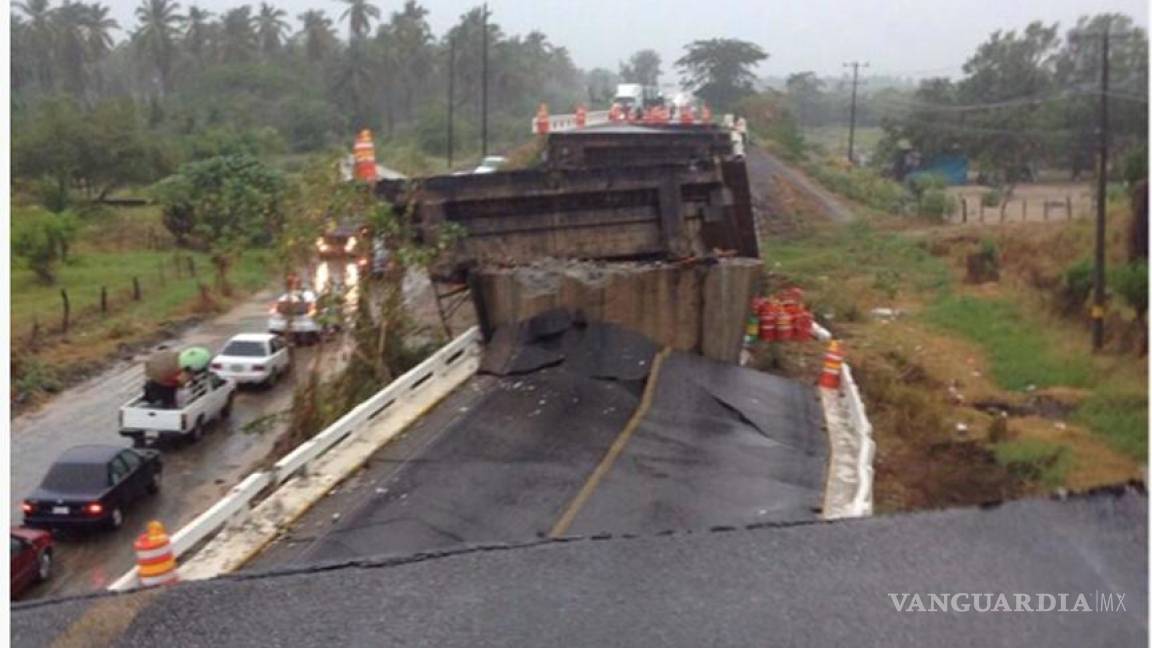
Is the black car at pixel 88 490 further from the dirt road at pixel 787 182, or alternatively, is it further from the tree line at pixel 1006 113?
the dirt road at pixel 787 182

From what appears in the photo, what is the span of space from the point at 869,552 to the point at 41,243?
2310 cm

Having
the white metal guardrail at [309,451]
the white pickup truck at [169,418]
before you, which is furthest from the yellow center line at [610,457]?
the white pickup truck at [169,418]

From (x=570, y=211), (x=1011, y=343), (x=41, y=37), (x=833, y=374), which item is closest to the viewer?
(x=833, y=374)

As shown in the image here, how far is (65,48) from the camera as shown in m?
47.2

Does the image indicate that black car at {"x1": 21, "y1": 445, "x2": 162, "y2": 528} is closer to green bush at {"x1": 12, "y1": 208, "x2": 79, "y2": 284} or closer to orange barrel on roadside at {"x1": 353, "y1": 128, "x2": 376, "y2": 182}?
orange barrel on roadside at {"x1": 353, "y1": 128, "x2": 376, "y2": 182}

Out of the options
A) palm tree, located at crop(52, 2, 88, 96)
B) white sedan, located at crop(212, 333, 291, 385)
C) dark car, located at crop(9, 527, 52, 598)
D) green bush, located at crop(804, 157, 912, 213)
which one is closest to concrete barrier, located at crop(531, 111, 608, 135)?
green bush, located at crop(804, 157, 912, 213)

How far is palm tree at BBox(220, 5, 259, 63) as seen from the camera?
5309 cm

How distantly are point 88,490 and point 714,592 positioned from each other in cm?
786

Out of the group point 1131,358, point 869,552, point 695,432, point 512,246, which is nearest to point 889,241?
point 1131,358

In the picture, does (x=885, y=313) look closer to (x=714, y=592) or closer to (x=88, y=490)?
(x=88, y=490)

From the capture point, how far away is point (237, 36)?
5381 cm

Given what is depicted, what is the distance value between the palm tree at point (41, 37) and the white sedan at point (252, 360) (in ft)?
109

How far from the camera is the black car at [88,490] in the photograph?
34.9ft

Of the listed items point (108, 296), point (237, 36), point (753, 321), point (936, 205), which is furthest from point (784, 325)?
point (237, 36)
